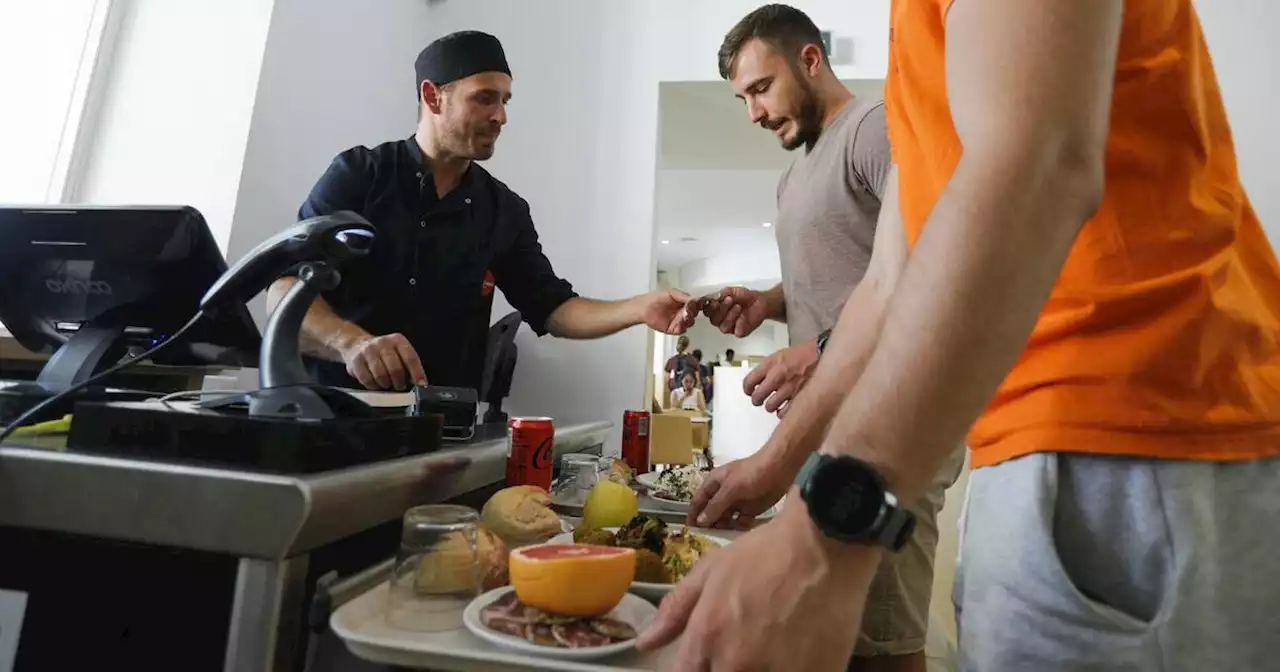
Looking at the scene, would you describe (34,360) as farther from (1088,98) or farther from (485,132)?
(1088,98)

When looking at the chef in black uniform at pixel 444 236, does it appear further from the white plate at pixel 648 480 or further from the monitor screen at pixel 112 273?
the monitor screen at pixel 112 273

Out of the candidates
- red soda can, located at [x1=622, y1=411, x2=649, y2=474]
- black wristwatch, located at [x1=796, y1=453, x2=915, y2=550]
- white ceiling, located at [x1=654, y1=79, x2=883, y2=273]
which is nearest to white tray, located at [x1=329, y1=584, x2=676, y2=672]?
black wristwatch, located at [x1=796, y1=453, x2=915, y2=550]

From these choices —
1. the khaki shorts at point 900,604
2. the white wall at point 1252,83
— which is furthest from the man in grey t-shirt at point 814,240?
the white wall at point 1252,83

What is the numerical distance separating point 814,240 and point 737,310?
0.83ft

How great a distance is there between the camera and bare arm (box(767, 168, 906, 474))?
725 mm

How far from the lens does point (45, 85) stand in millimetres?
1698

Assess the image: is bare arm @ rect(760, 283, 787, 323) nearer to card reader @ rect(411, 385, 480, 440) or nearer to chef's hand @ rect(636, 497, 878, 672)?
card reader @ rect(411, 385, 480, 440)

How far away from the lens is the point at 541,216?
2.36 m

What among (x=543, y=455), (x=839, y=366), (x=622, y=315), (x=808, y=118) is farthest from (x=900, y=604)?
(x=808, y=118)

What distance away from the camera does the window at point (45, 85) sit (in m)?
1.66

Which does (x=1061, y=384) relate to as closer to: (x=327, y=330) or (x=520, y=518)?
(x=520, y=518)

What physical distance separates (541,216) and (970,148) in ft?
6.82

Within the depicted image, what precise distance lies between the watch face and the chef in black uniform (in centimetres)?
111

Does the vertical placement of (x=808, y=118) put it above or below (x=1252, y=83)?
below
